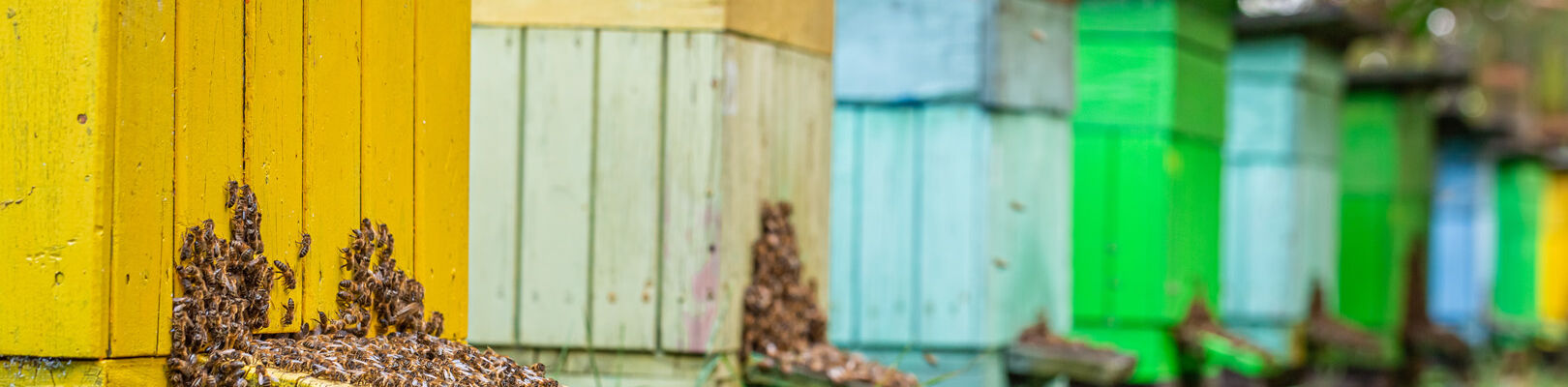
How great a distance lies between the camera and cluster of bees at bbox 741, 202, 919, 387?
14.8 feet

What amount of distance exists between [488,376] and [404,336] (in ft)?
0.74

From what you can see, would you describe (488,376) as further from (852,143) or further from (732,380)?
(852,143)

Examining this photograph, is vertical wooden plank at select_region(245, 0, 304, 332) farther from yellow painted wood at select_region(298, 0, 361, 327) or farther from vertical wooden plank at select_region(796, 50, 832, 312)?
vertical wooden plank at select_region(796, 50, 832, 312)

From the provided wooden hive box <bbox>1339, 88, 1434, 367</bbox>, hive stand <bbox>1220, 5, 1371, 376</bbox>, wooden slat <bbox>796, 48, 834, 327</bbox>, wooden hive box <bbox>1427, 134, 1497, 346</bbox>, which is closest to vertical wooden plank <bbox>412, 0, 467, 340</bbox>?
wooden slat <bbox>796, 48, 834, 327</bbox>

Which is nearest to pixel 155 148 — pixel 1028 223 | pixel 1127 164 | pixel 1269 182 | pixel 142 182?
pixel 142 182

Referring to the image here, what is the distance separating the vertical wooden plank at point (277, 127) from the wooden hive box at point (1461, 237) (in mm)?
12139

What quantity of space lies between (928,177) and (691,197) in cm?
187

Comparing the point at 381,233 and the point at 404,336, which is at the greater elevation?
the point at 381,233

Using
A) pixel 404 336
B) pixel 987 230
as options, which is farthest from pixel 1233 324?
pixel 404 336

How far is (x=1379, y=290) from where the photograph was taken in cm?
1199

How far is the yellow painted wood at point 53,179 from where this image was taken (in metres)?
2.14

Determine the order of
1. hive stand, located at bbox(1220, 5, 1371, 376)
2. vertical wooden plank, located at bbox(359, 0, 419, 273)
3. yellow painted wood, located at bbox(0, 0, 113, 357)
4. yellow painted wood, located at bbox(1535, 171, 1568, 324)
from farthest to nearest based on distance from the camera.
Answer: yellow painted wood, located at bbox(1535, 171, 1568, 324), hive stand, located at bbox(1220, 5, 1371, 376), vertical wooden plank, located at bbox(359, 0, 419, 273), yellow painted wood, located at bbox(0, 0, 113, 357)

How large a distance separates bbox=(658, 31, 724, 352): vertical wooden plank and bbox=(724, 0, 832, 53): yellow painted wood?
0.45ft

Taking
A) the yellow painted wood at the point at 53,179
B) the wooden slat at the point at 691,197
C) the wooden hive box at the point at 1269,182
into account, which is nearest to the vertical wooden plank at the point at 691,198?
the wooden slat at the point at 691,197
